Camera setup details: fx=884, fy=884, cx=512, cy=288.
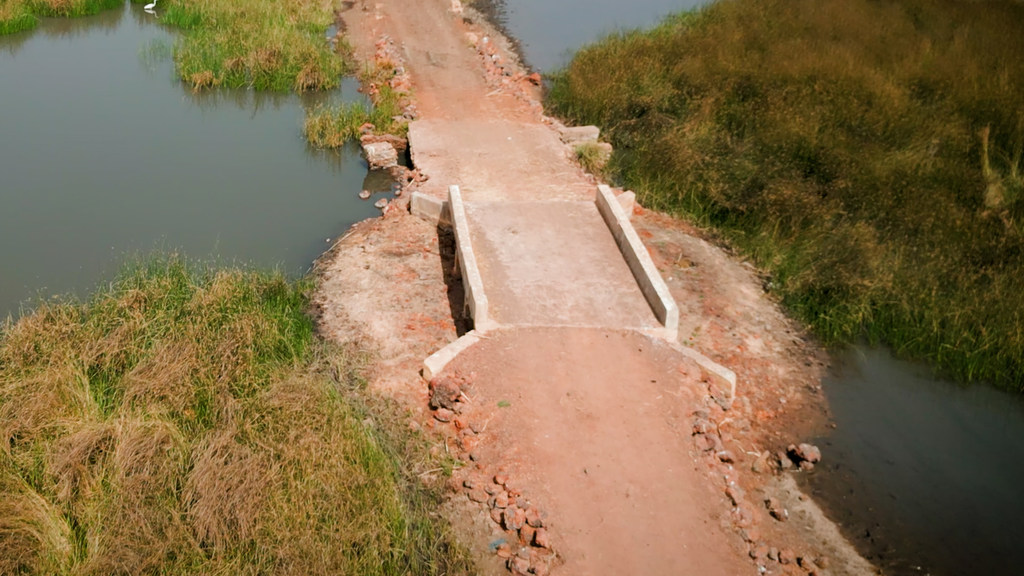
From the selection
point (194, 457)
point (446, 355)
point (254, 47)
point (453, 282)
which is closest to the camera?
point (194, 457)

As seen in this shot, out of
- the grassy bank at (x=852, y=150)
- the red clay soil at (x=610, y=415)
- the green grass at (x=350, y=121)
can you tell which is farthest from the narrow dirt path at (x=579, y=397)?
the green grass at (x=350, y=121)

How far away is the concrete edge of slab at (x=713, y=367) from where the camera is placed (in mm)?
8016

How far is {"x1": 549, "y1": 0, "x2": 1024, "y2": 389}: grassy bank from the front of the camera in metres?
9.66

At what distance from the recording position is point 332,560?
588 cm

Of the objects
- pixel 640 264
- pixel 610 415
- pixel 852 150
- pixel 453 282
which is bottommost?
pixel 453 282

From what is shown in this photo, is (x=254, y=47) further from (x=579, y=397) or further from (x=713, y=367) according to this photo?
(x=713, y=367)

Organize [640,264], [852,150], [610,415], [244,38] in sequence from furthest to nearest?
[244,38]
[852,150]
[640,264]
[610,415]

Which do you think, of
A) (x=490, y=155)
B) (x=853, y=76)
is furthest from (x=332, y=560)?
(x=853, y=76)

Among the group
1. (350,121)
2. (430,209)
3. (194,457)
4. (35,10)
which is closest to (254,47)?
(350,121)

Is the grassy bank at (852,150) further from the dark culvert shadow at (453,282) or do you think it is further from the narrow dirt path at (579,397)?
the dark culvert shadow at (453,282)

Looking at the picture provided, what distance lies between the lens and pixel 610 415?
7348mm

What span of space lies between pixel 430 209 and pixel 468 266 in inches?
90.2

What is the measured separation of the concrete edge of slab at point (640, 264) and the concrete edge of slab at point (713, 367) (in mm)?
169

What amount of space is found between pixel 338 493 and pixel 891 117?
9.85 m
